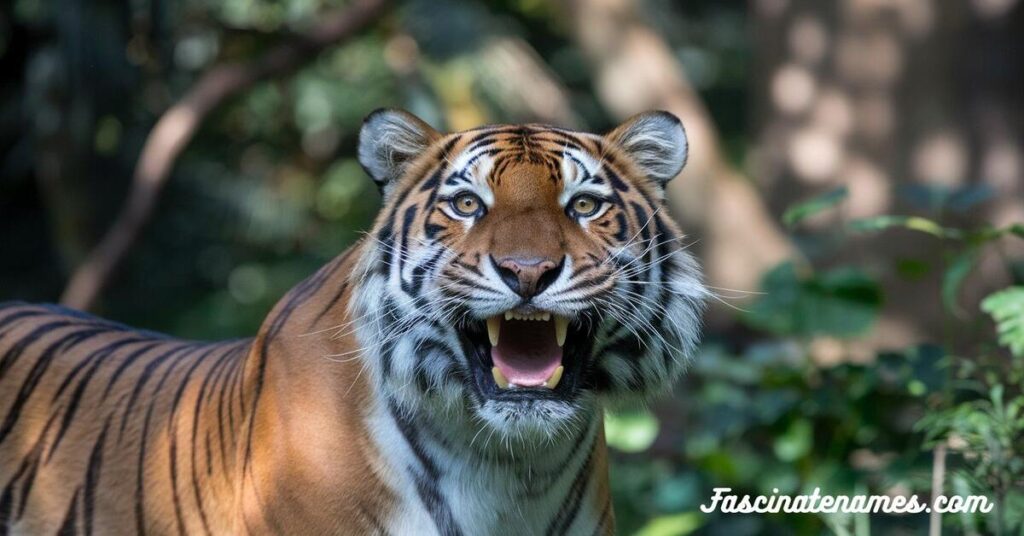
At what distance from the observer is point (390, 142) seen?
2.80m

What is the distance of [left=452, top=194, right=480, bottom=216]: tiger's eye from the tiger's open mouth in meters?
0.22

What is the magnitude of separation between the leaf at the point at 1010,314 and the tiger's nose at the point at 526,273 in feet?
4.53

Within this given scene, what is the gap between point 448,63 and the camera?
850cm

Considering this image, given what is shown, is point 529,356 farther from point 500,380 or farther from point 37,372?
point 37,372

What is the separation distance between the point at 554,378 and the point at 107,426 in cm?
124

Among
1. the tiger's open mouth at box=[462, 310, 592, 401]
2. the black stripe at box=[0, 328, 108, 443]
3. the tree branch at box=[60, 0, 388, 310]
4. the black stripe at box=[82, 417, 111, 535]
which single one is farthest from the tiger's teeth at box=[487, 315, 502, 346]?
the tree branch at box=[60, 0, 388, 310]

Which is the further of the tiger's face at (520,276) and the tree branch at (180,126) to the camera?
the tree branch at (180,126)

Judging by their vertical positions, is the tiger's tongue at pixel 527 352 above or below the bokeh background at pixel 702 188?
below

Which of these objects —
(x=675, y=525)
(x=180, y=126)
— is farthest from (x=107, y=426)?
(x=180, y=126)

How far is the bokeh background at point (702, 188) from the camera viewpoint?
4000 mm

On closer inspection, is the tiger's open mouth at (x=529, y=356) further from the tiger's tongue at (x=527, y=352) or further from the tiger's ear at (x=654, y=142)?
the tiger's ear at (x=654, y=142)

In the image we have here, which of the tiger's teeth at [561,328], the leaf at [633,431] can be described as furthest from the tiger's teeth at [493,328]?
the leaf at [633,431]

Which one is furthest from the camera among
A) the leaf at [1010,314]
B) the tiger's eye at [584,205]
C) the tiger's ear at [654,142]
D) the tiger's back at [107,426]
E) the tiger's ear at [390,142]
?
the leaf at [1010,314]

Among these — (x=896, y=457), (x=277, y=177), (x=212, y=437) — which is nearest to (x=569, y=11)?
(x=896, y=457)
